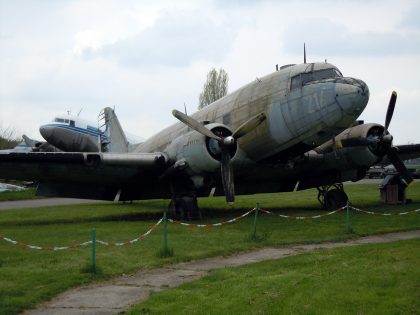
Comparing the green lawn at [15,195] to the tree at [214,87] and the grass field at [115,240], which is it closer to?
the grass field at [115,240]

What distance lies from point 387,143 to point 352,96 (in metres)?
5.24

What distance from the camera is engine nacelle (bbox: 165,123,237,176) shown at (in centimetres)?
1814

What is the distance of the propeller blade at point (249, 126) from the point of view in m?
18.2

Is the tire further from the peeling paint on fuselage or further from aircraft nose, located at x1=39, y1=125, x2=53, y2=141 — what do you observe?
aircraft nose, located at x1=39, y1=125, x2=53, y2=141

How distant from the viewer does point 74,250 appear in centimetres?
1329

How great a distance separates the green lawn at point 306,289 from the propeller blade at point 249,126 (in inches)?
290

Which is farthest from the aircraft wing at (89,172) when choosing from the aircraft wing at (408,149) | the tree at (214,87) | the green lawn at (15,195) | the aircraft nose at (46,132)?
the tree at (214,87)

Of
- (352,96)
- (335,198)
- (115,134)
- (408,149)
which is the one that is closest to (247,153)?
(352,96)

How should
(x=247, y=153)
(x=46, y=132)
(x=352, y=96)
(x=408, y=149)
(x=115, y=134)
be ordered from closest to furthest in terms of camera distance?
(x=352, y=96) → (x=247, y=153) → (x=408, y=149) → (x=115, y=134) → (x=46, y=132)

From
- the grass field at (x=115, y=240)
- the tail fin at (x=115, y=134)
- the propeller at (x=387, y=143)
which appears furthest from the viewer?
the tail fin at (x=115, y=134)

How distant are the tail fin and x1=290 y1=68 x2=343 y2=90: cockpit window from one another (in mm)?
14398

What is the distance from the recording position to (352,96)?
16844mm

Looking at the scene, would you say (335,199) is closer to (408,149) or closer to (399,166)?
(399,166)

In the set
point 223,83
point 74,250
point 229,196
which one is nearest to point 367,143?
point 229,196
